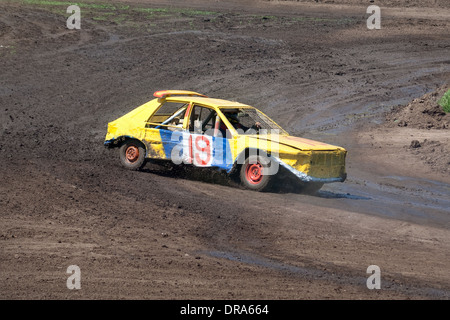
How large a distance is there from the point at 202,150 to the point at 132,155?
1.57 m

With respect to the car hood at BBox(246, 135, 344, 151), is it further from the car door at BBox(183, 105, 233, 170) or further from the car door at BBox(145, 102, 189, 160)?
the car door at BBox(145, 102, 189, 160)

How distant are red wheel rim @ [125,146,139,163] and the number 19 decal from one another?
1256mm

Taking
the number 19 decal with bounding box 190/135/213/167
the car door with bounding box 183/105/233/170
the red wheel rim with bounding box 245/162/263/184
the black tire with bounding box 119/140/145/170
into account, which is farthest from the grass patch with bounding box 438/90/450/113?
the black tire with bounding box 119/140/145/170

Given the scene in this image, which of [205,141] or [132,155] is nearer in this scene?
[205,141]

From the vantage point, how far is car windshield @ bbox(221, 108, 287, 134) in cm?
1285

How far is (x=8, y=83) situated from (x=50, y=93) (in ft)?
4.72

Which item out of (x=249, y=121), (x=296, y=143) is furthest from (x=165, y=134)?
(x=296, y=143)

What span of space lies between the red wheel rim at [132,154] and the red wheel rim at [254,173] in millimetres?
2309

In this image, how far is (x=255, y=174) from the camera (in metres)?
12.3

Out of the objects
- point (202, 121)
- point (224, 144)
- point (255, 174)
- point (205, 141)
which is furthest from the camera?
point (202, 121)

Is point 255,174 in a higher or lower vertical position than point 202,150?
lower

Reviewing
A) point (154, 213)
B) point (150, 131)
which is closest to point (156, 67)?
point (150, 131)

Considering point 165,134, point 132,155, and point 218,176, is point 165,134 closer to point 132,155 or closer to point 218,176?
point 132,155

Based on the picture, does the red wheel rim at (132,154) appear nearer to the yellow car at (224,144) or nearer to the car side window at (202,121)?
the yellow car at (224,144)
